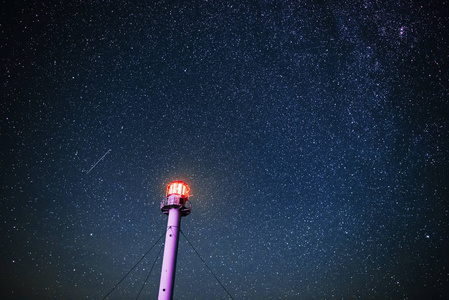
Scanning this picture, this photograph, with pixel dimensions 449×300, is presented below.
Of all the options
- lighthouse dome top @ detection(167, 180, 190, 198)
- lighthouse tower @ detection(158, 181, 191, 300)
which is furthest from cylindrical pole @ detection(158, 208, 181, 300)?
lighthouse dome top @ detection(167, 180, 190, 198)

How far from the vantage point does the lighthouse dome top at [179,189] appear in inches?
842

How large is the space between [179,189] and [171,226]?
2715 millimetres

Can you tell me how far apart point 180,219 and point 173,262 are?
2.83 meters

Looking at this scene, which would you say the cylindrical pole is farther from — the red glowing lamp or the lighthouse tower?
the red glowing lamp

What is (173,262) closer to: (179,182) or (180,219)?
(180,219)

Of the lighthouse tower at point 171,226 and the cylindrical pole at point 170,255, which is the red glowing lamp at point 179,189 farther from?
the cylindrical pole at point 170,255

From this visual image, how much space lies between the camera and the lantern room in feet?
67.8

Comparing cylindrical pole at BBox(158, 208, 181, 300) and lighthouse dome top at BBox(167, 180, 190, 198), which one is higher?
lighthouse dome top at BBox(167, 180, 190, 198)

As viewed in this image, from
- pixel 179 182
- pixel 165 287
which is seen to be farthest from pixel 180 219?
pixel 165 287

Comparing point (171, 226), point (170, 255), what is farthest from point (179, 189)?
point (170, 255)

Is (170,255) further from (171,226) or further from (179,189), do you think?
(179,189)

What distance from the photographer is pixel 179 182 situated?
22.0 meters

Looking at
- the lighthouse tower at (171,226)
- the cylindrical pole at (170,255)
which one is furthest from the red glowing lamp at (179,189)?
the cylindrical pole at (170,255)

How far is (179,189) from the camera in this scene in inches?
849
